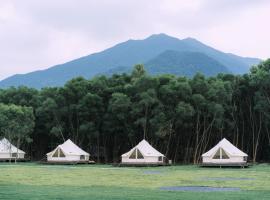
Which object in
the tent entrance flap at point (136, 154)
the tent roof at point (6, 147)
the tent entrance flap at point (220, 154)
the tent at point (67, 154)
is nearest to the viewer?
the tent entrance flap at point (220, 154)

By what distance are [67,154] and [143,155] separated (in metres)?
9.30

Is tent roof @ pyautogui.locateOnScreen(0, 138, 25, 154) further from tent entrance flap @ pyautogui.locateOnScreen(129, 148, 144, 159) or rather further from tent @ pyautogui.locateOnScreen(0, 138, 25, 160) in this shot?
tent entrance flap @ pyautogui.locateOnScreen(129, 148, 144, 159)

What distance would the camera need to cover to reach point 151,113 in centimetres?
5459

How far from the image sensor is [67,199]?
17.2 m

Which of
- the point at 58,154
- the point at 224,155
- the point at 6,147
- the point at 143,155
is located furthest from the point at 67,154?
the point at 224,155

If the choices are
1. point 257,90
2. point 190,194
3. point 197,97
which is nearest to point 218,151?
point 197,97

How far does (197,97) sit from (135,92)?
7.61 metres

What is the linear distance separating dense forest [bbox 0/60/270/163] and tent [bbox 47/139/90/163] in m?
2.51

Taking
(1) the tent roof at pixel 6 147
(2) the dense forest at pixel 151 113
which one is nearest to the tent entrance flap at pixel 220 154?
(2) the dense forest at pixel 151 113

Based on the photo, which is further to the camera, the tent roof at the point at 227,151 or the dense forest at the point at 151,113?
the dense forest at the point at 151,113

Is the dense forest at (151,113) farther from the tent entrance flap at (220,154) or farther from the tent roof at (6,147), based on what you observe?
the tent entrance flap at (220,154)

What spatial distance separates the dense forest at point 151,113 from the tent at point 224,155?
195 inches

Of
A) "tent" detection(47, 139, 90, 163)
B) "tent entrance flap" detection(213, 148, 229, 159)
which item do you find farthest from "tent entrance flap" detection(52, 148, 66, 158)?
"tent entrance flap" detection(213, 148, 229, 159)

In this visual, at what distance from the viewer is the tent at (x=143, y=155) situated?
51750mm
